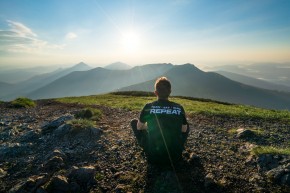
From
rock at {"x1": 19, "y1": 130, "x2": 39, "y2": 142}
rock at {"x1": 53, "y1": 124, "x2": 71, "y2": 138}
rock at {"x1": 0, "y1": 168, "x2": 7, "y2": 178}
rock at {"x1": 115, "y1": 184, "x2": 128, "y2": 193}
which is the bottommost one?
rock at {"x1": 115, "y1": 184, "x2": 128, "y2": 193}

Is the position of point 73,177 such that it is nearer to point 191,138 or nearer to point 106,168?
point 106,168

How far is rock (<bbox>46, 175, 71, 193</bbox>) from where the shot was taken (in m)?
7.71

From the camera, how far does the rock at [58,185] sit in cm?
771

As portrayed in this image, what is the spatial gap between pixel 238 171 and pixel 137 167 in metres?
3.77

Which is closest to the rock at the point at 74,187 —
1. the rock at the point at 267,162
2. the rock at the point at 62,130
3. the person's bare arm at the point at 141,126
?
the person's bare arm at the point at 141,126

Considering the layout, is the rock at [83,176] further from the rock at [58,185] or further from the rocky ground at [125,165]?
the rock at [58,185]

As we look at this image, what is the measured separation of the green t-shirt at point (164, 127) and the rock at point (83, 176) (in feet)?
7.51

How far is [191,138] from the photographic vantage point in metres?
13.3

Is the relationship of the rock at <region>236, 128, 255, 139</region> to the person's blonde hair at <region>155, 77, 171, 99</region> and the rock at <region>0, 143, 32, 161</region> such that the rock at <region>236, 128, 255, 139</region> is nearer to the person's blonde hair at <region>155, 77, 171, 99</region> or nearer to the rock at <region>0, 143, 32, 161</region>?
the person's blonde hair at <region>155, 77, 171, 99</region>

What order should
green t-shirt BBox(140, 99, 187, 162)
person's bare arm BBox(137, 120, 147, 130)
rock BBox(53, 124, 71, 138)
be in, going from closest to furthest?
green t-shirt BBox(140, 99, 187, 162) < person's bare arm BBox(137, 120, 147, 130) < rock BBox(53, 124, 71, 138)

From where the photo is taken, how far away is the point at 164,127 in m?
8.75

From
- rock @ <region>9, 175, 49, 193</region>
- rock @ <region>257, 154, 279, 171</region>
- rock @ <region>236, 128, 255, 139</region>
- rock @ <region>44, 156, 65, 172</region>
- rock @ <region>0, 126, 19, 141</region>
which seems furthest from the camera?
rock @ <region>0, 126, 19, 141</region>

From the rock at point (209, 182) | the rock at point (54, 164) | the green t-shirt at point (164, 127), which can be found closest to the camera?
the rock at point (209, 182)

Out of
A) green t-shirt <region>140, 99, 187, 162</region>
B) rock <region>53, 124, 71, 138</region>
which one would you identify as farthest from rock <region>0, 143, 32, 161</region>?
green t-shirt <region>140, 99, 187, 162</region>
